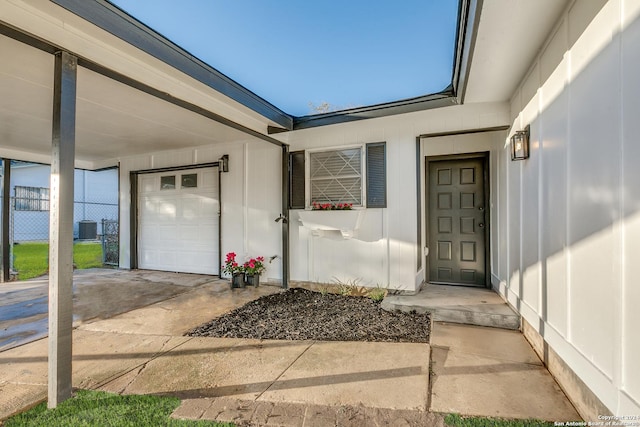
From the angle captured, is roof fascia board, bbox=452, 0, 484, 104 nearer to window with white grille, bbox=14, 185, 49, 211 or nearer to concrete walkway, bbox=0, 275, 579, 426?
concrete walkway, bbox=0, 275, 579, 426

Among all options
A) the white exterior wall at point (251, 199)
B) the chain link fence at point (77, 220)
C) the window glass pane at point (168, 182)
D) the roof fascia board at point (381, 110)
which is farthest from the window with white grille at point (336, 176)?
the chain link fence at point (77, 220)

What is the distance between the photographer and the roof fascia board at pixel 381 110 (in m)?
3.44

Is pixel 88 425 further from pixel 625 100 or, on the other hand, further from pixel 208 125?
pixel 208 125

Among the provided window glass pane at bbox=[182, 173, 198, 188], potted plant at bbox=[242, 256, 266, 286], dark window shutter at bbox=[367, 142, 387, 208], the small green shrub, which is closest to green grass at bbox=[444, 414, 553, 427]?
the small green shrub

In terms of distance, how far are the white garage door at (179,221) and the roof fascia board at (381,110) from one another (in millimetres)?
2459

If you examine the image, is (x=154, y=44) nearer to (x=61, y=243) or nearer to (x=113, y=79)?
(x=113, y=79)

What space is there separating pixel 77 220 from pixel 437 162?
13.7m

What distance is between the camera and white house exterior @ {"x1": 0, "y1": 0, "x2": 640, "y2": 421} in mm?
1477

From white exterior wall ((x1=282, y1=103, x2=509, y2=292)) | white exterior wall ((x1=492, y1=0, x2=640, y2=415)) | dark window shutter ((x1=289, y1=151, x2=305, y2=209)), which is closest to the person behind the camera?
white exterior wall ((x1=492, y1=0, x2=640, y2=415))

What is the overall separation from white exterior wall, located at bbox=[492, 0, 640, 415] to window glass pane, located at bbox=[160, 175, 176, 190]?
234 inches

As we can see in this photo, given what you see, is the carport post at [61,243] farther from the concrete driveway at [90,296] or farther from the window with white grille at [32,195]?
the window with white grille at [32,195]

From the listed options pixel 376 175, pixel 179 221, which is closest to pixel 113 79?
pixel 376 175

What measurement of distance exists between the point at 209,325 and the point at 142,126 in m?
3.10

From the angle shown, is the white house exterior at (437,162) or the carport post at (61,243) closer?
the white house exterior at (437,162)
